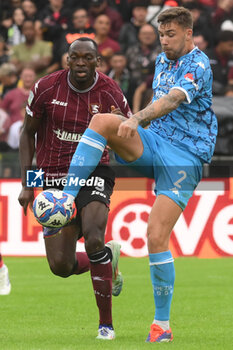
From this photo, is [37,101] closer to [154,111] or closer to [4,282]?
[154,111]

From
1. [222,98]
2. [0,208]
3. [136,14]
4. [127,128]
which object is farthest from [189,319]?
[136,14]

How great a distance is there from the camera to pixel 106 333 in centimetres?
602

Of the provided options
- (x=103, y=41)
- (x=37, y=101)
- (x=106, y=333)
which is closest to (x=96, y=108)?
(x=37, y=101)

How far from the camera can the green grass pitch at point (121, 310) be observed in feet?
19.2

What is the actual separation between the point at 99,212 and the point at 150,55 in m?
9.23

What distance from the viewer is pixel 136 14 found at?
1616 cm

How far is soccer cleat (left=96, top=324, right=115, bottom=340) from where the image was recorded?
6000mm

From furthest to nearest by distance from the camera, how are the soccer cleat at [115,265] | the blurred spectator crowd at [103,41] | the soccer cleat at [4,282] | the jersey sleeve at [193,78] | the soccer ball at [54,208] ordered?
the blurred spectator crowd at [103,41] < the soccer cleat at [4,282] < the soccer cleat at [115,265] < the jersey sleeve at [193,78] < the soccer ball at [54,208]

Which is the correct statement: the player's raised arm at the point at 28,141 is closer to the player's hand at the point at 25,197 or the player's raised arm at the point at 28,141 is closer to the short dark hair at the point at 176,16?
the player's hand at the point at 25,197

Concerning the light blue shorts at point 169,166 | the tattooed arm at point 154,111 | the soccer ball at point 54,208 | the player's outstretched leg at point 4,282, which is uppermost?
the tattooed arm at point 154,111

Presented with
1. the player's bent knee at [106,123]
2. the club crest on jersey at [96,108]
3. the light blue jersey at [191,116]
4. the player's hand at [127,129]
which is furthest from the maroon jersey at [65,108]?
the player's hand at [127,129]

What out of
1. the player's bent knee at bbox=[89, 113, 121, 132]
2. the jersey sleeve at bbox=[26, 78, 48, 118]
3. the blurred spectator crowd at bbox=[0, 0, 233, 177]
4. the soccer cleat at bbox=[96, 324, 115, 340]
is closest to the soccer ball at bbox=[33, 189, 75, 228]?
the player's bent knee at bbox=[89, 113, 121, 132]

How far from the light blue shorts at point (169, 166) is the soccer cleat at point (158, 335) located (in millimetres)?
870

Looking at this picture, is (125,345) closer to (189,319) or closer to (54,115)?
(189,319)
